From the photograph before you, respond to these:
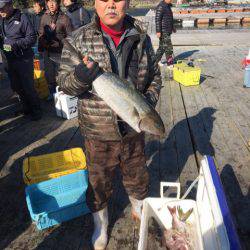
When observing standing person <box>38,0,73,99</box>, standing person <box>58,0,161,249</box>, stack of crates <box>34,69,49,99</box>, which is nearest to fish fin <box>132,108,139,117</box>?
standing person <box>58,0,161,249</box>

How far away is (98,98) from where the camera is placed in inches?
116

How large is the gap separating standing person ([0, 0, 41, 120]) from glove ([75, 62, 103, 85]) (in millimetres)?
4517

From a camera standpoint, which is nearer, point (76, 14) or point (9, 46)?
point (9, 46)

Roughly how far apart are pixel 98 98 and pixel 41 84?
615cm

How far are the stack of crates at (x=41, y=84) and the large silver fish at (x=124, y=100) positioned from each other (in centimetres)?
636

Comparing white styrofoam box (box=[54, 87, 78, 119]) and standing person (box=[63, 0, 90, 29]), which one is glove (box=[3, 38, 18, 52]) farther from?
standing person (box=[63, 0, 90, 29])

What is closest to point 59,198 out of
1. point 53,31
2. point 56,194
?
point 56,194

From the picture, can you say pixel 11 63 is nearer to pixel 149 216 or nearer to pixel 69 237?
pixel 69 237

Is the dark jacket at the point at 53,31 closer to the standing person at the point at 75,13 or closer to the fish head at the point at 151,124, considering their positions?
the standing person at the point at 75,13

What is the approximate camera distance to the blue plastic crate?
12.4ft

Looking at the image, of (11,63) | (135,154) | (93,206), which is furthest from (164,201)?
(11,63)

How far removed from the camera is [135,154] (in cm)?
343

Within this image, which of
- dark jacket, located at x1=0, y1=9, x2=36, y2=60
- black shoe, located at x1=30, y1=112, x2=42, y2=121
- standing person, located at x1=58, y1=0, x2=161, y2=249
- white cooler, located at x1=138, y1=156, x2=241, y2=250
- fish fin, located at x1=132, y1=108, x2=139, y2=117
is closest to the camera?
white cooler, located at x1=138, y1=156, x2=241, y2=250

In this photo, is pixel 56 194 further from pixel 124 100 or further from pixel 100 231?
pixel 124 100
